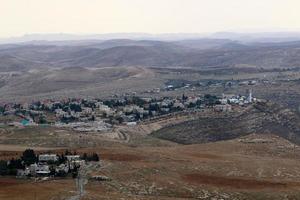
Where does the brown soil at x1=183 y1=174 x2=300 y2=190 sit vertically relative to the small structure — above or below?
below

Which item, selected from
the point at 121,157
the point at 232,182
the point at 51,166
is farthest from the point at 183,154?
the point at 51,166

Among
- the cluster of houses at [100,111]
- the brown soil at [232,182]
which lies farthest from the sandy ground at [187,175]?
the cluster of houses at [100,111]

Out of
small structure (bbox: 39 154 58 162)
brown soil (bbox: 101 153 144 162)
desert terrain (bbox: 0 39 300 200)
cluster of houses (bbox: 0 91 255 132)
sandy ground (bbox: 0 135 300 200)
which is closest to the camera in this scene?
sandy ground (bbox: 0 135 300 200)

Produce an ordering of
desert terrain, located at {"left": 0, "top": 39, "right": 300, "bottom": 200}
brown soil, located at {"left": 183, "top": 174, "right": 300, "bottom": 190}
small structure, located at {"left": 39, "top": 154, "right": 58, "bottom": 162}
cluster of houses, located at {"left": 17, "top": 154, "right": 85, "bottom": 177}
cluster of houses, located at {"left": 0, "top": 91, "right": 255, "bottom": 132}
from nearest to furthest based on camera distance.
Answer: desert terrain, located at {"left": 0, "top": 39, "right": 300, "bottom": 200}, brown soil, located at {"left": 183, "top": 174, "right": 300, "bottom": 190}, cluster of houses, located at {"left": 17, "top": 154, "right": 85, "bottom": 177}, small structure, located at {"left": 39, "top": 154, "right": 58, "bottom": 162}, cluster of houses, located at {"left": 0, "top": 91, "right": 255, "bottom": 132}

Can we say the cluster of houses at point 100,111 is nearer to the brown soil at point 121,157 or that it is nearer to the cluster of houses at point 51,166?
the brown soil at point 121,157

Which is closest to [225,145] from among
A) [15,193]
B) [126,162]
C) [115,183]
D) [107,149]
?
[107,149]

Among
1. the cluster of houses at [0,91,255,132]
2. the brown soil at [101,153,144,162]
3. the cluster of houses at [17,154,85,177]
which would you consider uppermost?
the cluster of houses at [17,154,85,177]

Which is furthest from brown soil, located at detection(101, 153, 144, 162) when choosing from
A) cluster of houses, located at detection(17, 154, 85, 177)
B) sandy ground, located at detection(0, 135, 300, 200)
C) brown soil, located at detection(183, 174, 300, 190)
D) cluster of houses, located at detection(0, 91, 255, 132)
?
cluster of houses, located at detection(0, 91, 255, 132)

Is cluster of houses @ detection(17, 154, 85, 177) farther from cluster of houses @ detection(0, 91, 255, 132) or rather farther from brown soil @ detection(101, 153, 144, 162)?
cluster of houses @ detection(0, 91, 255, 132)

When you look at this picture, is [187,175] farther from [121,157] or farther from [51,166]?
[51,166]

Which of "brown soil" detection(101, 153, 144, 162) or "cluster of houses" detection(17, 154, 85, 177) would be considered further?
"brown soil" detection(101, 153, 144, 162)
